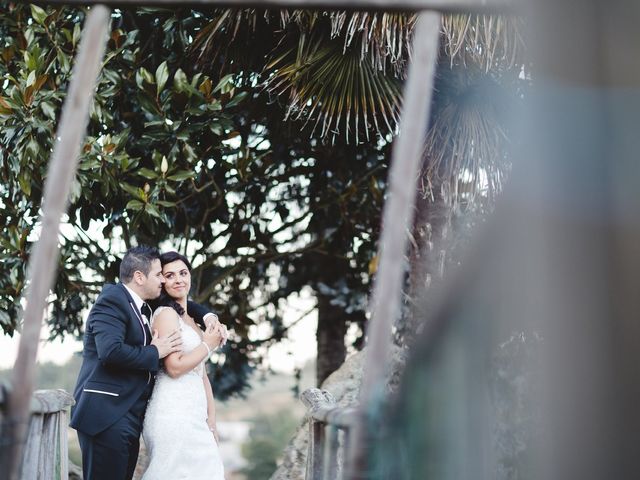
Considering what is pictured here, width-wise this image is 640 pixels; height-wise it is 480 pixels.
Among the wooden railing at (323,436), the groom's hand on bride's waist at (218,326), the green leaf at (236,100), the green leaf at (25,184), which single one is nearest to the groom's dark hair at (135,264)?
the groom's hand on bride's waist at (218,326)

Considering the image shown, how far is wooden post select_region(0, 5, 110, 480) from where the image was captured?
262 cm

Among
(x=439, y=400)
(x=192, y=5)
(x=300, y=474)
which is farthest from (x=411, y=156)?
(x=300, y=474)

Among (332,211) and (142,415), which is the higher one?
(332,211)

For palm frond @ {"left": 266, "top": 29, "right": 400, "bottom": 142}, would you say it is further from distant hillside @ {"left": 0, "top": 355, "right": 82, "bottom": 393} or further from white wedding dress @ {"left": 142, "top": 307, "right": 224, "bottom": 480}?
distant hillside @ {"left": 0, "top": 355, "right": 82, "bottom": 393}

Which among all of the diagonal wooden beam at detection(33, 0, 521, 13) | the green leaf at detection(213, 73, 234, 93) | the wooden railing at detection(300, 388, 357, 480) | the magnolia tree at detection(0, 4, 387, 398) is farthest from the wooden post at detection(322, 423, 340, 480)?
the green leaf at detection(213, 73, 234, 93)

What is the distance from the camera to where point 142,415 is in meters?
4.23

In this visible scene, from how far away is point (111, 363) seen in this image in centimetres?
397

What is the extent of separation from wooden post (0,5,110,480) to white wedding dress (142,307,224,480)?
1.52 m

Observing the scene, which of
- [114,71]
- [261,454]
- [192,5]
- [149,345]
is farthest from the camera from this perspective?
[261,454]

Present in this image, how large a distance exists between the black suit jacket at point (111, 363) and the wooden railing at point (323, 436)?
2.76 feet

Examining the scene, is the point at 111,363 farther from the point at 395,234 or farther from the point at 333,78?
the point at 333,78

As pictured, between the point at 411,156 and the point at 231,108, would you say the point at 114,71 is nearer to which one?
the point at 231,108

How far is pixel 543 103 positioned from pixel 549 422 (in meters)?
1.05

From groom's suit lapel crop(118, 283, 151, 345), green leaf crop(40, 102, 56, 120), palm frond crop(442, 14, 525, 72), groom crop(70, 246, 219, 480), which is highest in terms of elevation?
palm frond crop(442, 14, 525, 72)
